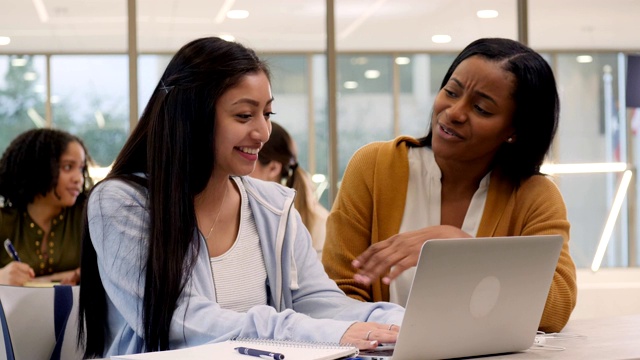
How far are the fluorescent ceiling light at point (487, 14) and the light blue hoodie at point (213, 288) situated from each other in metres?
4.36

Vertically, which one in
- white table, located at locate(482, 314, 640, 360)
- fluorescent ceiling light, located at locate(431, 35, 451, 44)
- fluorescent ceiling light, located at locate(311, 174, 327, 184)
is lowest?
white table, located at locate(482, 314, 640, 360)

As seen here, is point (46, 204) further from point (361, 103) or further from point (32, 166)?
point (361, 103)

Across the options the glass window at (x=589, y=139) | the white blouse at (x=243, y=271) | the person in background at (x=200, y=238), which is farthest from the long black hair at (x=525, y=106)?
the glass window at (x=589, y=139)

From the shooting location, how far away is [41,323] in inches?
80.7

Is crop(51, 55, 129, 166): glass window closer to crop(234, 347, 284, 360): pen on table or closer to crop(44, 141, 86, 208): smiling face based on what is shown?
crop(44, 141, 86, 208): smiling face

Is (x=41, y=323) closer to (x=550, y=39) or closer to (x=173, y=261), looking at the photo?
(x=173, y=261)

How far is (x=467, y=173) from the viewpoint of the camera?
102 inches

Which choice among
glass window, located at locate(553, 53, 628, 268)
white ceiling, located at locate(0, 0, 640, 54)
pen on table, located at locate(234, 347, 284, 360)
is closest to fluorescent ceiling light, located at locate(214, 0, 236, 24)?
white ceiling, located at locate(0, 0, 640, 54)

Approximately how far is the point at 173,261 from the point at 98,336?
0.80ft

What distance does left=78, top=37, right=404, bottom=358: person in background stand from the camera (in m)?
1.99

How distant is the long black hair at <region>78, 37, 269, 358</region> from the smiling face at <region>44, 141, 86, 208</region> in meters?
2.31

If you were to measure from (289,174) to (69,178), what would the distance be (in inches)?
42.7

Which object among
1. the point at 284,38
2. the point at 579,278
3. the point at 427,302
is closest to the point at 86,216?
the point at 427,302

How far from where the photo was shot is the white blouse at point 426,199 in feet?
8.33
